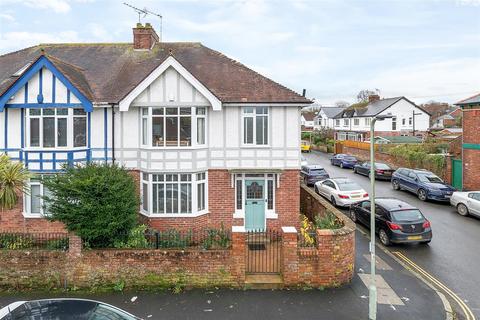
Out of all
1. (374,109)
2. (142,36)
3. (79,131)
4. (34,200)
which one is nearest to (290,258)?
(79,131)

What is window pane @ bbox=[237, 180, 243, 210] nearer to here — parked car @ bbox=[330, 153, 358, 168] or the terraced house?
the terraced house

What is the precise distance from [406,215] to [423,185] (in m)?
9.85

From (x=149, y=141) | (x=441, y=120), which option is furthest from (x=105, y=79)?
(x=441, y=120)

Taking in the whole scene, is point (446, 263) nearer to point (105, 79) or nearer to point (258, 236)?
point (258, 236)

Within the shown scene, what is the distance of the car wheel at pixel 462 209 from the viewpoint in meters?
19.3

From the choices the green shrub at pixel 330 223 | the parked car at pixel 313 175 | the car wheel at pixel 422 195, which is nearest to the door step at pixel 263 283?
the green shrub at pixel 330 223

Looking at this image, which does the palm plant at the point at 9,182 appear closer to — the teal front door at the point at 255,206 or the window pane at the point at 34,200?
the window pane at the point at 34,200

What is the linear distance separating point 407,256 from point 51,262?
12.4m

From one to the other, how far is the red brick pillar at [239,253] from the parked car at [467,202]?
1430cm

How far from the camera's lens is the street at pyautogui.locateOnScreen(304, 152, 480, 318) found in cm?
1112

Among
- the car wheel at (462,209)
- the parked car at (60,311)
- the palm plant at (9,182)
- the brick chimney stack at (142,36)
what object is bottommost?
the car wheel at (462,209)

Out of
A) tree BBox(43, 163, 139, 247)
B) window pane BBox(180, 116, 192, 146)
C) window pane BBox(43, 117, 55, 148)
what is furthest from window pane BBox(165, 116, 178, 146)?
window pane BBox(43, 117, 55, 148)

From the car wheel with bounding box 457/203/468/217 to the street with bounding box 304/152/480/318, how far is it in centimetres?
29

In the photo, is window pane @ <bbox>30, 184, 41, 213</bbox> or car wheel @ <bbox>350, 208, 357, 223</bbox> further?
car wheel @ <bbox>350, 208, 357, 223</bbox>
